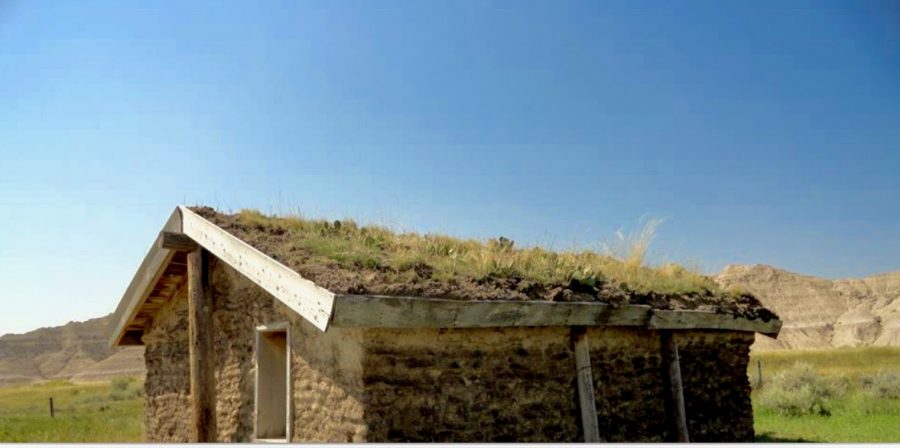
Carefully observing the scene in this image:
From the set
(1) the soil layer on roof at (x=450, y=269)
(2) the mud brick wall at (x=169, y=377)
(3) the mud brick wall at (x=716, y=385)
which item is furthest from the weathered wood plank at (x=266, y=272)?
(3) the mud brick wall at (x=716, y=385)

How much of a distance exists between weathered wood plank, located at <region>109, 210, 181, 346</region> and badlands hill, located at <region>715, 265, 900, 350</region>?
166ft

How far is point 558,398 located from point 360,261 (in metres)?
2.19

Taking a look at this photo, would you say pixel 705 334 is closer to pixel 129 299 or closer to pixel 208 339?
pixel 208 339

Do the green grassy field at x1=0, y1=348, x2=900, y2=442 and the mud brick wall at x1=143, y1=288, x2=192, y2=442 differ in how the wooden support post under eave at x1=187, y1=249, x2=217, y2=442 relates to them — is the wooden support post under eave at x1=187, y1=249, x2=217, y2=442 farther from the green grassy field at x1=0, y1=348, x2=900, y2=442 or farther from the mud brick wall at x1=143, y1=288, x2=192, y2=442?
the green grassy field at x1=0, y1=348, x2=900, y2=442

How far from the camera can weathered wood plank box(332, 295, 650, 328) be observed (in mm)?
5849

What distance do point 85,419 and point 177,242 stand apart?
41.7 ft

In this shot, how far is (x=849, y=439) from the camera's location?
443 inches

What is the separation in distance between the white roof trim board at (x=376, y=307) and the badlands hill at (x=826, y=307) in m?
48.8

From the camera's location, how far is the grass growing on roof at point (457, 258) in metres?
7.19

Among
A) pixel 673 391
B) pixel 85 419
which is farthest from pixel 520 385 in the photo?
pixel 85 419

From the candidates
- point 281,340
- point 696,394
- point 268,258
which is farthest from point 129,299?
point 696,394

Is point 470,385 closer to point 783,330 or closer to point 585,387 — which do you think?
point 585,387

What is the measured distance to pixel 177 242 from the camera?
28.1 feet

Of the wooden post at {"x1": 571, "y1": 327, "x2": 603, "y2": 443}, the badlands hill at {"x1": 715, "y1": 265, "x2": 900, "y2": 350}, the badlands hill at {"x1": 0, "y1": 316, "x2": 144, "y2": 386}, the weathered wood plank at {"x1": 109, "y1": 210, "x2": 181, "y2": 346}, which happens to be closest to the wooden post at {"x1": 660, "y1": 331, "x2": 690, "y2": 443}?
the wooden post at {"x1": 571, "y1": 327, "x2": 603, "y2": 443}
